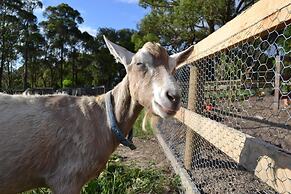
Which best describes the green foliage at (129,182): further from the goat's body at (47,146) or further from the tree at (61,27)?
the tree at (61,27)

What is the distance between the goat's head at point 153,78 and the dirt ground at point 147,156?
2.37 m

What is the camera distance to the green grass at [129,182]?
12.1ft

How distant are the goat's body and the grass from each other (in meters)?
1.07

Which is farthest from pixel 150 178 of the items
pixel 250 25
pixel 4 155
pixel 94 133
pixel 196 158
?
pixel 250 25

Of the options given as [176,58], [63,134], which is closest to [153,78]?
[176,58]

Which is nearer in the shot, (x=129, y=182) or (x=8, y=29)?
(x=129, y=182)

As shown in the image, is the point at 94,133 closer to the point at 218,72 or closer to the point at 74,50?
the point at 218,72

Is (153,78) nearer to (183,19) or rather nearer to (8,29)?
(183,19)

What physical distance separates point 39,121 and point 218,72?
2052 millimetres

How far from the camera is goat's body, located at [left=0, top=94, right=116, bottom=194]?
249cm

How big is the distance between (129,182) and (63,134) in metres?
1.63

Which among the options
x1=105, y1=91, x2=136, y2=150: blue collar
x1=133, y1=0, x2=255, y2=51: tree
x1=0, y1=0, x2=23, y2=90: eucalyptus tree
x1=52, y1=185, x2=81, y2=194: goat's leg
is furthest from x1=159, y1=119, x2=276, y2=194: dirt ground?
x1=0, y1=0, x2=23, y2=90: eucalyptus tree

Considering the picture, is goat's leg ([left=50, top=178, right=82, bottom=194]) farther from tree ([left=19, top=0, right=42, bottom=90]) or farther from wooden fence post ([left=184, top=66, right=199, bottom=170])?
tree ([left=19, top=0, right=42, bottom=90])

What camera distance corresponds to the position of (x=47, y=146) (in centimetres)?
252
